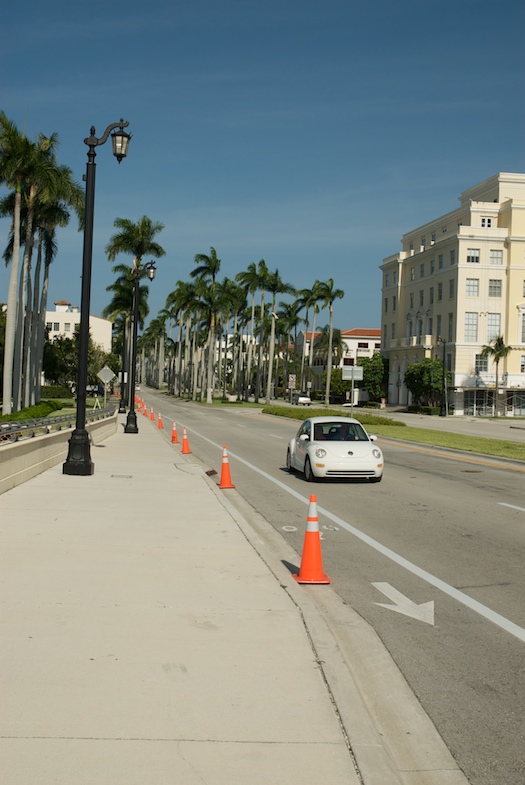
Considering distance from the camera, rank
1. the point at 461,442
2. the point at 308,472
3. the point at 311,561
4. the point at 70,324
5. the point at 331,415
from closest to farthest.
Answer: the point at 311,561 → the point at 308,472 → the point at 461,442 → the point at 331,415 → the point at 70,324

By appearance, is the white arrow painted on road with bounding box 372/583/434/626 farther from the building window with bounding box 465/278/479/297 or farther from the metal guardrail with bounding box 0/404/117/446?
the building window with bounding box 465/278/479/297

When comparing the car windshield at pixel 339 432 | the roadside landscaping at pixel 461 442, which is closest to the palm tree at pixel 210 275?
the roadside landscaping at pixel 461 442

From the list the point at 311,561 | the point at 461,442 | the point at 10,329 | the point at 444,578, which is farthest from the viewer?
the point at 10,329

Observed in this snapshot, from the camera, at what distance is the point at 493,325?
281 ft

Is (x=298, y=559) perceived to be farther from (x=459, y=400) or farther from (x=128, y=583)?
(x=459, y=400)

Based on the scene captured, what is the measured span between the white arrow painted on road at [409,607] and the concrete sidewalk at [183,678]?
2.03ft

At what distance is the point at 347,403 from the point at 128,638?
4099 inches

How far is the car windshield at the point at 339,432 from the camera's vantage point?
19.3 metres

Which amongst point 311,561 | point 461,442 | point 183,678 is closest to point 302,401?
point 461,442

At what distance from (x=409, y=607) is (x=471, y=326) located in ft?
264

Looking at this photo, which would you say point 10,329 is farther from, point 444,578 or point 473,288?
point 473,288

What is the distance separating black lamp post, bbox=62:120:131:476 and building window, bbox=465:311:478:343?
234 feet

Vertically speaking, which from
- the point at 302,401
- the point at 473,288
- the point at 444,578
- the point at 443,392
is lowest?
the point at 302,401

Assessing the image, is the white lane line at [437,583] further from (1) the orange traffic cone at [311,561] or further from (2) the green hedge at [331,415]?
(2) the green hedge at [331,415]
